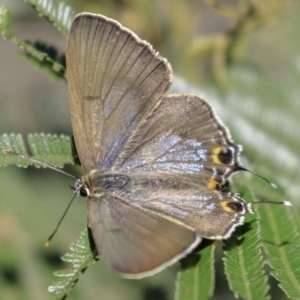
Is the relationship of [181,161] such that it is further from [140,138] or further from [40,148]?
[40,148]

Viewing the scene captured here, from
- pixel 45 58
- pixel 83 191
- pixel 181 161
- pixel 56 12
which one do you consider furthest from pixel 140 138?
pixel 56 12

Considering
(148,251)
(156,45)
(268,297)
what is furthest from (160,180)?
(156,45)

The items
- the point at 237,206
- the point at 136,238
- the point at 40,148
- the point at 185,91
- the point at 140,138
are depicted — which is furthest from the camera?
the point at 185,91

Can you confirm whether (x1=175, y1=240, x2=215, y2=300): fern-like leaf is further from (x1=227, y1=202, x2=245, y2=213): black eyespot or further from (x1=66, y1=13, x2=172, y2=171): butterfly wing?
(x1=66, y1=13, x2=172, y2=171): butterfly wing

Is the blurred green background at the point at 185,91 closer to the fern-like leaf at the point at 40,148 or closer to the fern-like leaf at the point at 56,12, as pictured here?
the fern-like leaf at the point at 56,12

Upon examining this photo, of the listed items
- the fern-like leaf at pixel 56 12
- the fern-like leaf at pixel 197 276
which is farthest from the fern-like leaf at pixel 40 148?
the fern-like leaf at pixel 197 276

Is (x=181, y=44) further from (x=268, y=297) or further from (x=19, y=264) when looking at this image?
(x=268, y=297)
